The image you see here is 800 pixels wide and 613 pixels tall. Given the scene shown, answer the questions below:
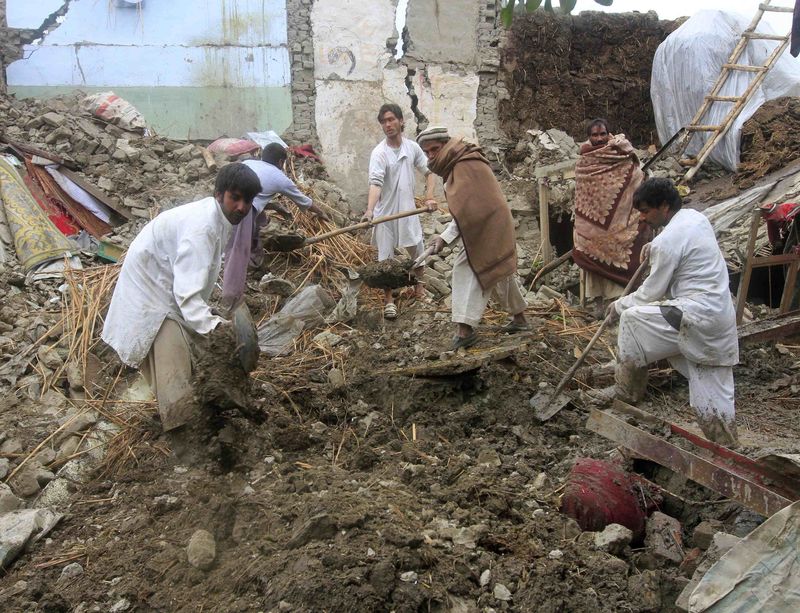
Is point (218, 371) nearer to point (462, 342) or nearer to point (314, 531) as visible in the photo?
point (314, 531)

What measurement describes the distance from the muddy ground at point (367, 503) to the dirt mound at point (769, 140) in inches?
232

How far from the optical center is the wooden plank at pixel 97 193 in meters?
9.06

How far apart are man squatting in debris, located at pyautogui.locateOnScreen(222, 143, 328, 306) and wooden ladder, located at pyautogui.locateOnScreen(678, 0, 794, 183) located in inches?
257

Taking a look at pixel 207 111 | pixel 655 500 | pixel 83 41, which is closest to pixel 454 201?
pixel 655 500

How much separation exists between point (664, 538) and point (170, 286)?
2.76 m

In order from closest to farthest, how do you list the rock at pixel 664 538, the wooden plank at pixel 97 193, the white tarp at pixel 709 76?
the rock at pixel 664 538
the wooden plank at pixel 97 193
the white tarp at pixel 709 76

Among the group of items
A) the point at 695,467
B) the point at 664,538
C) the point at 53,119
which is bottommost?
the point at 664,538

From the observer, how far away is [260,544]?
3.28 m

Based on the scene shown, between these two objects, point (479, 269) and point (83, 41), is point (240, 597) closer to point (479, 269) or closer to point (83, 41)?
point (479, 269)

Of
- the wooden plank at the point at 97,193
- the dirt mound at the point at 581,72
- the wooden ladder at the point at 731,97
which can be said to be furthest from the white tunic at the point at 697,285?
the dirt mound at the point at 581,72

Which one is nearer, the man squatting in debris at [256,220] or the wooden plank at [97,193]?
the man squatting in debris at [256,220]

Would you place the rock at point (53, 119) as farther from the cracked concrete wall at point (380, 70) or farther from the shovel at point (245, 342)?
the shovel at point (245, 342)

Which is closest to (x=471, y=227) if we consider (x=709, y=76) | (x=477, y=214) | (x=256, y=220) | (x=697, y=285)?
(x=477, y=214)

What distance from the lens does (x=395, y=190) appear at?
7.20 metres
